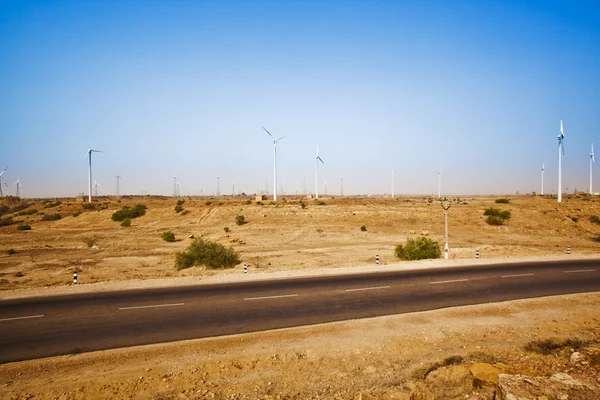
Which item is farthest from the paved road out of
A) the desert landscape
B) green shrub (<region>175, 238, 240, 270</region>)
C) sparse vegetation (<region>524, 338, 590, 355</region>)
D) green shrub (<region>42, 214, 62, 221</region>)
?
green shrub (<region>42, 214, 62, 221</region>)

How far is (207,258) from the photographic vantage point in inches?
1038

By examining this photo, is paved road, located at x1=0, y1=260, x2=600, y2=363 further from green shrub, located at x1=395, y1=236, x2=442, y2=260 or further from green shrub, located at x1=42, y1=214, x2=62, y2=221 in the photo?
green shrub, located at x1=42, y1=214, x2=62, y2=221

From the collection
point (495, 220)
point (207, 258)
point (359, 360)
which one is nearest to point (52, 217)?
point (207, 258)

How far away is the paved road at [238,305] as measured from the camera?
1159cm

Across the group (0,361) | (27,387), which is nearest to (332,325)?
(27,387)

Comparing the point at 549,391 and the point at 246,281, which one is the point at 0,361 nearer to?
the point at 246,281

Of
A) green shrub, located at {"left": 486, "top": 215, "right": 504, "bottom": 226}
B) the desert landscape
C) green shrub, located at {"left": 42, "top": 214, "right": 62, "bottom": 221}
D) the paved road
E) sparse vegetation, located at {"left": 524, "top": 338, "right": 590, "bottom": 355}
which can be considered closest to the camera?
the desert landscape

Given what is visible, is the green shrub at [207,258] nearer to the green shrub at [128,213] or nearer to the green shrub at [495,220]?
the green shrub at [495,220]

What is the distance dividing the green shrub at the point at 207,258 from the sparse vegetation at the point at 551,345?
19998mm

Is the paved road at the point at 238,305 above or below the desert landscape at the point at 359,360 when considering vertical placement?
below

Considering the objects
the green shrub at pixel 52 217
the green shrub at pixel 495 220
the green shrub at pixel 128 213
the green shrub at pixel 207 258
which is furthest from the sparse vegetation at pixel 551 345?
the green shrub at pixel 52 217

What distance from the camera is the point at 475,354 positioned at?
9.91m

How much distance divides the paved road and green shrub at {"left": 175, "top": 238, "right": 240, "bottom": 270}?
770 centimetres

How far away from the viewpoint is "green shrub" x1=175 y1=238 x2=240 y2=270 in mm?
26266
